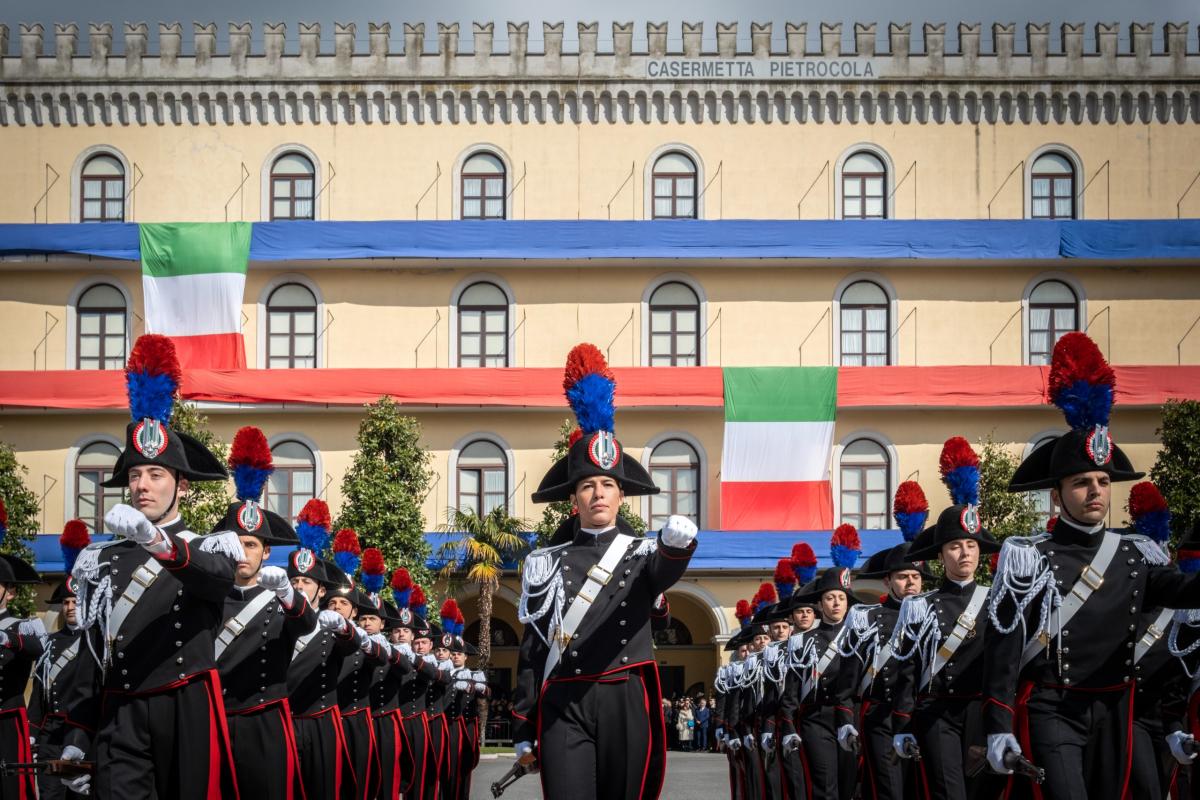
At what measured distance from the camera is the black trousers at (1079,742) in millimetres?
8547

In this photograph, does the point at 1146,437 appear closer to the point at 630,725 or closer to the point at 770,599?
the point at 770,599

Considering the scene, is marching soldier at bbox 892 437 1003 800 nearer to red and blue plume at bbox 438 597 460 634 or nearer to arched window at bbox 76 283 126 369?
red and blue plume at bbox 438 597 460 634

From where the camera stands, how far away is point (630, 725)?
369 inches

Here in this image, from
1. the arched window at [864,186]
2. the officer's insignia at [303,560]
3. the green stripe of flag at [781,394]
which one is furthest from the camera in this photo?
the arched window at [864,186]

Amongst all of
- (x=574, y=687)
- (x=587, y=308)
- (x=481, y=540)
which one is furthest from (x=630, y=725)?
(x=587, y=308)

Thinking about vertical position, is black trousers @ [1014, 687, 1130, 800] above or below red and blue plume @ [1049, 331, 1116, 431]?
below

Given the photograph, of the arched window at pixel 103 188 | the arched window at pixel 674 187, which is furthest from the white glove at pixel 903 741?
the arched window at pixel 103 188

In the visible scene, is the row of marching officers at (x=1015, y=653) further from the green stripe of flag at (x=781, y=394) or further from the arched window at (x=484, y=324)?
the arched window at (x=484, y=324)

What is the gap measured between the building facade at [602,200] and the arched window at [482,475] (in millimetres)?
81

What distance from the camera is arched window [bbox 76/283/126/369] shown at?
45.3 metres

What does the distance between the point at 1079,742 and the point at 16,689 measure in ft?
26.5

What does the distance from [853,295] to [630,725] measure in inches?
1430

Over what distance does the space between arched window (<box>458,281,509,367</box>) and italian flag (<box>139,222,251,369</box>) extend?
5338mm

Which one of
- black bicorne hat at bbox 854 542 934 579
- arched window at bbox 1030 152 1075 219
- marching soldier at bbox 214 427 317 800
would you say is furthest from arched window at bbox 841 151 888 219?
marching soldier at bbox 214 427 317 800
